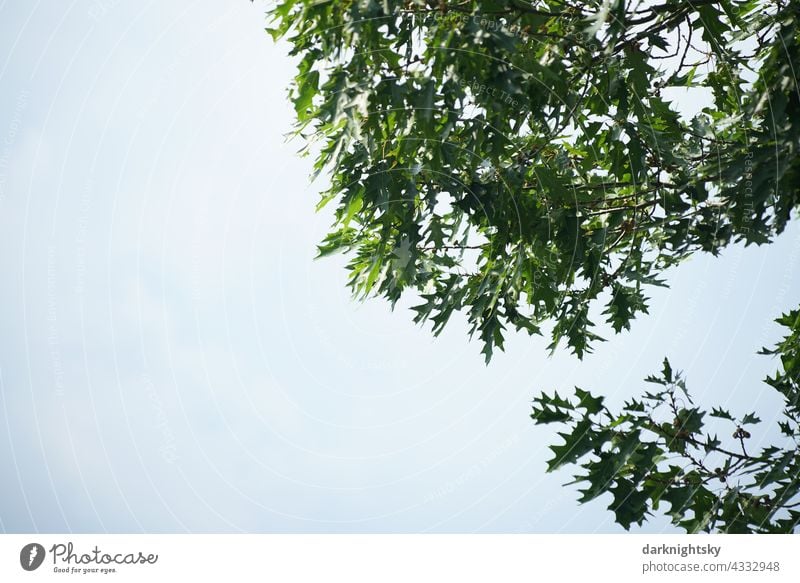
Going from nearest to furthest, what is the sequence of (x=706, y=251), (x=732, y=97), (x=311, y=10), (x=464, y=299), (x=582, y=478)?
(x=311, y=10) → (x=582, y=478) → (x=706, y=251) → (x=464, y=299) → (x=732, y=97)

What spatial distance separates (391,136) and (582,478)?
2.88 metres

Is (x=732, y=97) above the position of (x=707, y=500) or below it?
above

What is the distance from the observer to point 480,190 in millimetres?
5781

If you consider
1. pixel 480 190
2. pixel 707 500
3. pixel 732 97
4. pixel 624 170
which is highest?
pixel 732 97

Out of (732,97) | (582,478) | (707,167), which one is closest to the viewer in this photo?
(582,478)

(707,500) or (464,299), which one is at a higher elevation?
(464,299)

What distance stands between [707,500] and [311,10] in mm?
4567

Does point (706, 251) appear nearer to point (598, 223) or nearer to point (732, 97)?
point (598, 223)

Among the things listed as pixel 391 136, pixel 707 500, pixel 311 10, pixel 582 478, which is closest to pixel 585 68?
pixel 391 136

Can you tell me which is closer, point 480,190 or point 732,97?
point 480,190

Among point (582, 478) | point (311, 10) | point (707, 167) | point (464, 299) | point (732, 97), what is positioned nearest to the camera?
point (311, 10)

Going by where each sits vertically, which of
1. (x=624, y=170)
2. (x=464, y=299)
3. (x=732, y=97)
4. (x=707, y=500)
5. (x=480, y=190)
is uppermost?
(x=732, y=97)

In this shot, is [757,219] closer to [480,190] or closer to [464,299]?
[480,190]

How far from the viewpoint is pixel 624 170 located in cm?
667
